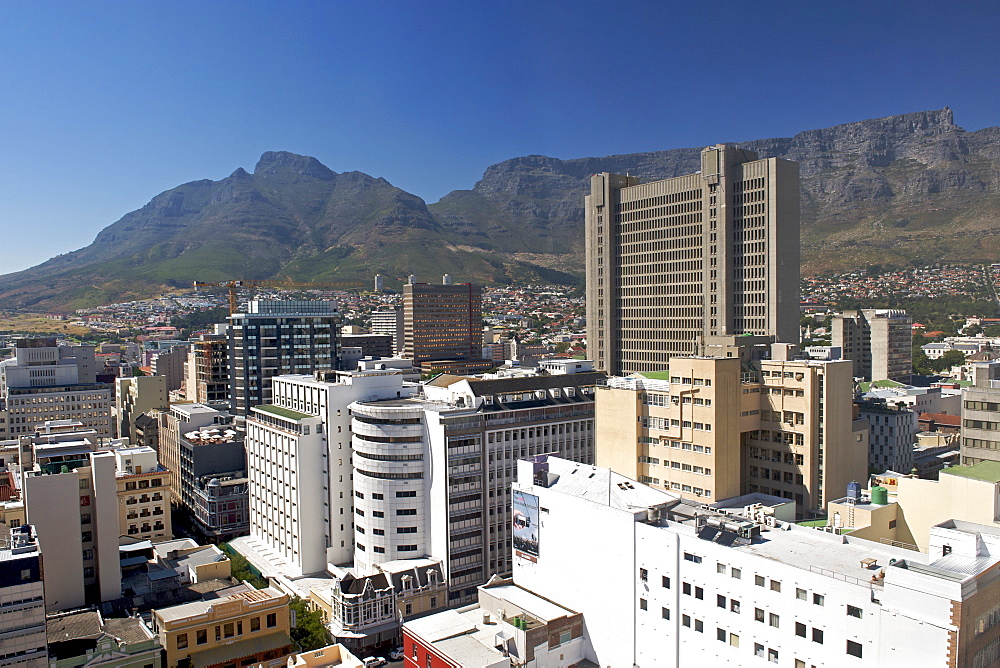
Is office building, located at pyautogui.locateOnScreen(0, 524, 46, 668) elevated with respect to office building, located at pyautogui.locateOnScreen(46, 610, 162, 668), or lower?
elevated

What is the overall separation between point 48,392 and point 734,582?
387 ft

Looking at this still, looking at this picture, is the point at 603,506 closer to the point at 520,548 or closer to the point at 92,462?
the point at 520,548

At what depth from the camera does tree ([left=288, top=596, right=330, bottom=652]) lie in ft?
174

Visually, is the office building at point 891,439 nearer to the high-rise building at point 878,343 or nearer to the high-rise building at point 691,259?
the high-rise building at point 691,259

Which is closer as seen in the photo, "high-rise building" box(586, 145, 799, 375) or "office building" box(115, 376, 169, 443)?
"high-rise building" box(586, 145, 799, 375)

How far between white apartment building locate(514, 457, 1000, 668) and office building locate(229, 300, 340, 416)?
7974 cm

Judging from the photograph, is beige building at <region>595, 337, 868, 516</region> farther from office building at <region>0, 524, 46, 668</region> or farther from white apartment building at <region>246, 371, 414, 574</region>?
office building at <region>0, 524, 46, 668</region>

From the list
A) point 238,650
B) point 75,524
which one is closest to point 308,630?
point 238,650

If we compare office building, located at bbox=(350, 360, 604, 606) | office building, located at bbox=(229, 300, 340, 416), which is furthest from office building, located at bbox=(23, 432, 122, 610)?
office building, located at bbox=(229, 300, 340, 416)

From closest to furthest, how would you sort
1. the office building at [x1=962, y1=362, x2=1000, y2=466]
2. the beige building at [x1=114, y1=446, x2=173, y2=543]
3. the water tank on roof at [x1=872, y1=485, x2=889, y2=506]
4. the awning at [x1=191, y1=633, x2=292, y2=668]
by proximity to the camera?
the water tank on roof at [x1=872, y1=485, x2=889, y2=506] < the awning at [x1=191, y1=633, x2=292, y2=668] < the office building at [x1=962, y1=362, x2=1000, y2=466] < the beige building at [x1=114, y1=446, x2=173, y2=543]

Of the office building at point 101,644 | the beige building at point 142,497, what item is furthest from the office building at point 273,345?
the office building at point 101,644

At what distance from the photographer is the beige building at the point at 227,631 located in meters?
46.1

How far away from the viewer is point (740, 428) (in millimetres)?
58312

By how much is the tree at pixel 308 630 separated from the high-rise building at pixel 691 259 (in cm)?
7820
